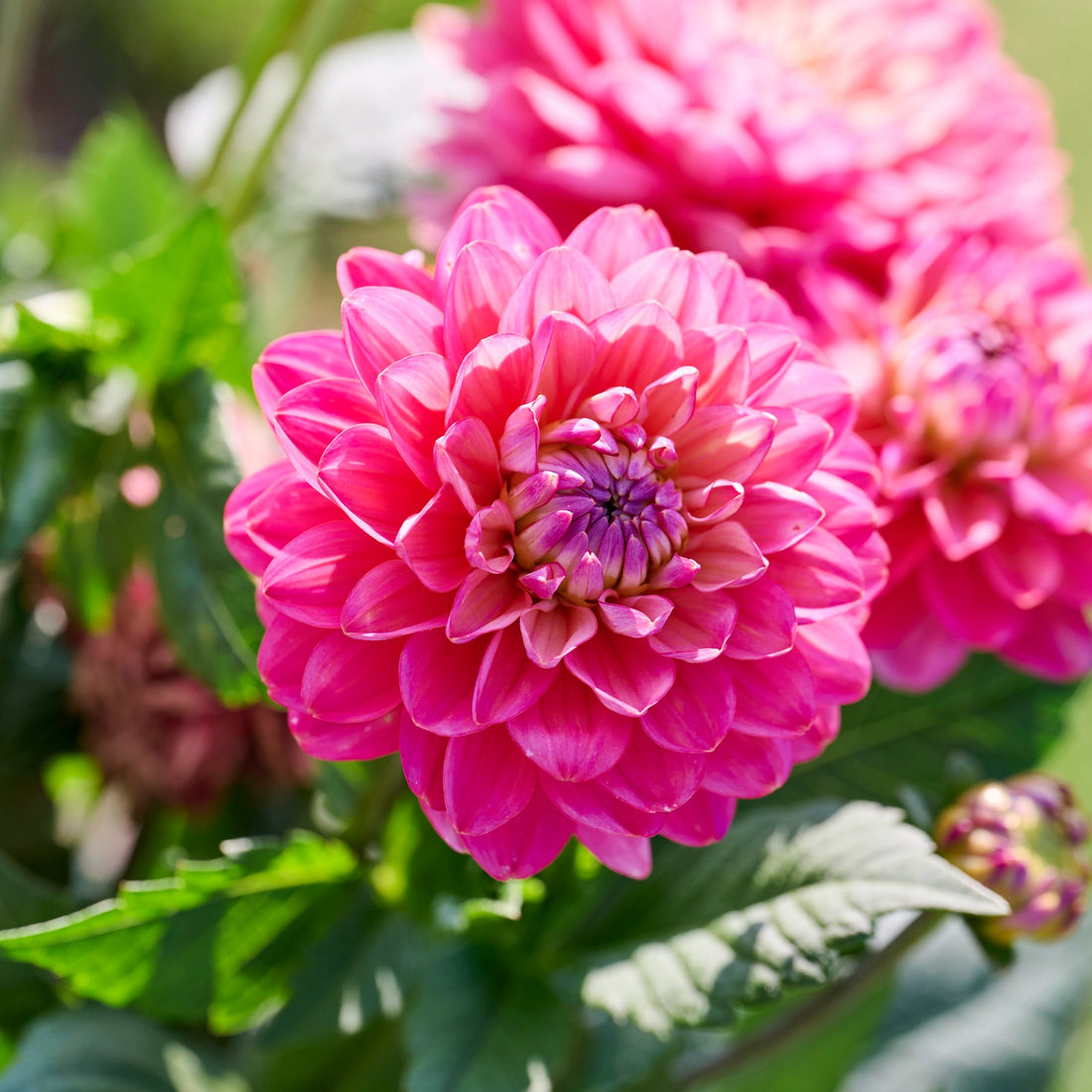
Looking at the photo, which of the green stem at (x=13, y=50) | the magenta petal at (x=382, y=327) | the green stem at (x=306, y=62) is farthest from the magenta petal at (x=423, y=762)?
the green stem at (x=13, y=50)

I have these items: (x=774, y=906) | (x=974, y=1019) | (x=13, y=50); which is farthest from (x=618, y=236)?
(x=974, y=1019)

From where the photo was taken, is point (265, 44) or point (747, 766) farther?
point (265, 44)

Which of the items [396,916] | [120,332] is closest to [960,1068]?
[396,916]

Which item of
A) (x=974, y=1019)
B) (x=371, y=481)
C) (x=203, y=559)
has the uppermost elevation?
(x=371, y=481)

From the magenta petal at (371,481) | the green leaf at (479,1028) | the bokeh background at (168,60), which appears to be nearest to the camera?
the magenta petal at (371,481)

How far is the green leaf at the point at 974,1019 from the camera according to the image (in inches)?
28.4

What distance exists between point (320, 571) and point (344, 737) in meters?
0.05

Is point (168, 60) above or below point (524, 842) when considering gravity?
below

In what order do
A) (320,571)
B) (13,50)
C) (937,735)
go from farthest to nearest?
(13,50) < (937,735) < (320,571)

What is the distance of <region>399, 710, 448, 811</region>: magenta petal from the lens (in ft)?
1.15

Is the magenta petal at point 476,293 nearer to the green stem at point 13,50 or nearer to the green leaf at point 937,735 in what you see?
the green leaf at point 937,735

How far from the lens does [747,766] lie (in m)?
0.36

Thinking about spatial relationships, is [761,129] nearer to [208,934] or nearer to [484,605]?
[484,605]

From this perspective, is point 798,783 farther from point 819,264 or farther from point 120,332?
point 120,332
